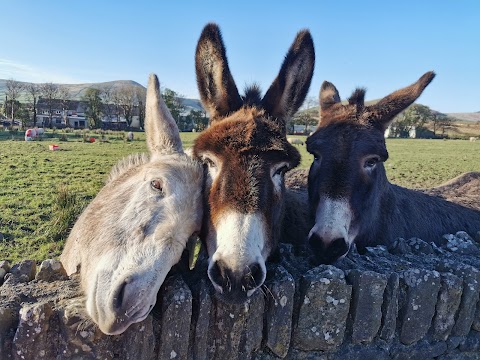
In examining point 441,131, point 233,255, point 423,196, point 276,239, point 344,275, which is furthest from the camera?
point 441,131

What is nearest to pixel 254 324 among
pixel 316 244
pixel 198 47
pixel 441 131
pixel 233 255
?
pixel 233 255

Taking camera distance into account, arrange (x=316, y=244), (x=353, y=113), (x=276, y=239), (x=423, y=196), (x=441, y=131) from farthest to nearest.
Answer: (x=441, y=131), (x=423, y=196), (x=353, y=113), (x=316, y=244), (x=276, y=239)

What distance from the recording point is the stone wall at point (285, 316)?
92.0 inches

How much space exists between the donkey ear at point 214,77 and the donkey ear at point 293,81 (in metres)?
0.33

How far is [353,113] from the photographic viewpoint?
188 inches

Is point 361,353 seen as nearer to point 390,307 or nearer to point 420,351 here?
point 390,307

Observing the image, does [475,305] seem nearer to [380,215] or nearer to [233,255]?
[380,215]

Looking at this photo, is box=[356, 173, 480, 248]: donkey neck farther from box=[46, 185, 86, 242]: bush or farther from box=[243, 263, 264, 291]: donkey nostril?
box=[46, 185, 86, 242]: bush

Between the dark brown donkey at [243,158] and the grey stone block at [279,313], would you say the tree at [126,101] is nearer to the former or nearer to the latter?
the dark brown donkey at [243,158]

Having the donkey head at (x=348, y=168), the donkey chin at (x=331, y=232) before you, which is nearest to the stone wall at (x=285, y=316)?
the donkey chin at (x=331, y=232)

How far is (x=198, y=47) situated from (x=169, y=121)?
2.46ft

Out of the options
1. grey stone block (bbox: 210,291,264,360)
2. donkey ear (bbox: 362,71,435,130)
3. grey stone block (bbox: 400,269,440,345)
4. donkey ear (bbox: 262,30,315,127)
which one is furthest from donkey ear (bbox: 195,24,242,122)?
grey stone block (bbox: 400,269,440,345)

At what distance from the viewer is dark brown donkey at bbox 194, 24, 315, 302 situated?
2.48m

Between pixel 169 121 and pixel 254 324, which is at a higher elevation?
pixel 169 121
